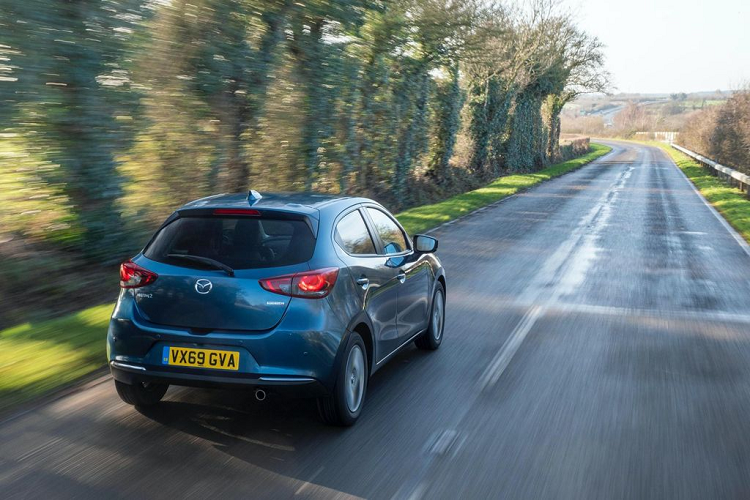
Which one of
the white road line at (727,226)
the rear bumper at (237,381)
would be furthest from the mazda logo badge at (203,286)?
the white road line at (727,226)

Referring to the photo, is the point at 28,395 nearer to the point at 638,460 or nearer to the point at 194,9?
the point at 638,460

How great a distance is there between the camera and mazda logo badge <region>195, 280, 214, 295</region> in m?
5.06

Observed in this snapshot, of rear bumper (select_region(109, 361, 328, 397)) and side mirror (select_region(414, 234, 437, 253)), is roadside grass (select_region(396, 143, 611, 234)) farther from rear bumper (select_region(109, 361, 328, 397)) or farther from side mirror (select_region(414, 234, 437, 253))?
rear bumper (select_region(109, 361, 328, 397))

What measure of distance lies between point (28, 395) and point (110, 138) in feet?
17.8

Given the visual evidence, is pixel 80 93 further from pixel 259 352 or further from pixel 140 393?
pixel 259 352

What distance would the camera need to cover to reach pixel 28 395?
235 inches

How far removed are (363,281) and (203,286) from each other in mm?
1167

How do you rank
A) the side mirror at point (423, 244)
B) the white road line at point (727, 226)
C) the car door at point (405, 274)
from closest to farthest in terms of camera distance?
the car door at point (405, 274)
the side mirror at point (423, 244)
the white road line at point (727, 226)

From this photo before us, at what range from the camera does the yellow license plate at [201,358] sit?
496cm

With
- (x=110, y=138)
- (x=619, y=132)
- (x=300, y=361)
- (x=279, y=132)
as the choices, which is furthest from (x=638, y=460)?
(x=619, y=132)

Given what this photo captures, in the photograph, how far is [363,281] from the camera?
18.6 feet

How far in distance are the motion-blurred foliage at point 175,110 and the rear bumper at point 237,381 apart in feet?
15.4

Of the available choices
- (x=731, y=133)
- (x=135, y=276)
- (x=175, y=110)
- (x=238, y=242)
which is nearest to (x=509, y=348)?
(x=238, y=242)

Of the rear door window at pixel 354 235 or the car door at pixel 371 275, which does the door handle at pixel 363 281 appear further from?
the rear door window at pixel 354 235
